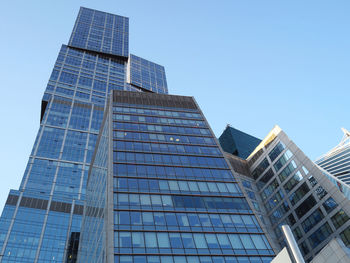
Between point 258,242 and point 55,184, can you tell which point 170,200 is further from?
point 55,184

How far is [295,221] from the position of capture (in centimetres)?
7019

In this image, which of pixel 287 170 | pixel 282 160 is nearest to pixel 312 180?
pixel 287 170

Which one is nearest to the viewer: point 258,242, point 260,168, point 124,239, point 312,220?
point 124,239

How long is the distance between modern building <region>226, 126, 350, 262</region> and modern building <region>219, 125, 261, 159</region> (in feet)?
250

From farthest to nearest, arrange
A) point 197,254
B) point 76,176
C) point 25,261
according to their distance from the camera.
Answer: point 76,176
point 25,261
point 197,254

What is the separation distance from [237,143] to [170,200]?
391 feet

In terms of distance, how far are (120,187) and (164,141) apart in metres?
17.7

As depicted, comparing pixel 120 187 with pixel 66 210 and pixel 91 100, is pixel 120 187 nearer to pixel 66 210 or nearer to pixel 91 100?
pixel 66 210

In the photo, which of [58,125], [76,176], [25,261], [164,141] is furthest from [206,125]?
[58,125]

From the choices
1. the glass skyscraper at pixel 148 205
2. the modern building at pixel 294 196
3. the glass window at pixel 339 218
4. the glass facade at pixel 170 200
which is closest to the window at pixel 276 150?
the modern building at pixel 294 196

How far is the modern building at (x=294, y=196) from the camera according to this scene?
62469 millimetres

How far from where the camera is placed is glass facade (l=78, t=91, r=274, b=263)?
155 ft

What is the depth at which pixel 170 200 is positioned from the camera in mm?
55844

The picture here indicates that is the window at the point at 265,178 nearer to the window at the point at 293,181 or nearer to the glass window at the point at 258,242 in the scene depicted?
the window at the point at 293,181
